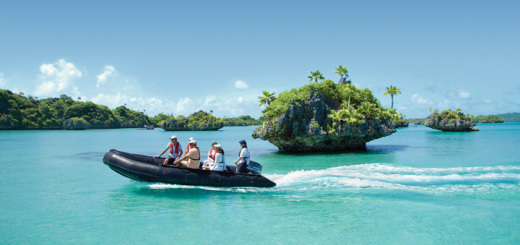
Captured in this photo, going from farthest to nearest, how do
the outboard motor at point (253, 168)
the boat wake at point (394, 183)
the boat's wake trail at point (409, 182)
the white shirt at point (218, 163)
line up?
the outboard motor at point (253, 168) → the white shirt at point (218, 163) → the boat wake at point (394, 183) → the boat's wake trail at point (409, 182)

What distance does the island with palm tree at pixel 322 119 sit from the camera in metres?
28.0

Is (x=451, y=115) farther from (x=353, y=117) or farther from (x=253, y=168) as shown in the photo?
(x=253, y=168)

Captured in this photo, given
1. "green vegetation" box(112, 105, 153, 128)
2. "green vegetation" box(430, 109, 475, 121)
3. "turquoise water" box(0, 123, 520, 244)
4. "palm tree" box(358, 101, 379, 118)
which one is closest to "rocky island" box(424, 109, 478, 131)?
"green vegetation" box(430, 109, 475, 121)

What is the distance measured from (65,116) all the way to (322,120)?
13214 centimetres

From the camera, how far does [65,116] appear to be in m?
132

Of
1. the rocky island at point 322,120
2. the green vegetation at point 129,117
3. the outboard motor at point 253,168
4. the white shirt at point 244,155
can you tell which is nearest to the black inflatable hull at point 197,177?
the white shirt at point 244,155

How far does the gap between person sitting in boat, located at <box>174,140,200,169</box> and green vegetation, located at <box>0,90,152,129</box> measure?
114 metres

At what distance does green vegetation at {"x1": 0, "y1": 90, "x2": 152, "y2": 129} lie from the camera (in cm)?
10506

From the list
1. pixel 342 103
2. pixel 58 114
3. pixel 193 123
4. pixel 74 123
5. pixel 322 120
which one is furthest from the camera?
pixel 58 114

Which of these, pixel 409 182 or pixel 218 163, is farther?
pixel 409 182

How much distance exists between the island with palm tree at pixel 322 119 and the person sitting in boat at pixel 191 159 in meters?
14.8

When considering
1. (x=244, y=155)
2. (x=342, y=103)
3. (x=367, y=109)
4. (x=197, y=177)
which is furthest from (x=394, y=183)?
(x=342, y=103)

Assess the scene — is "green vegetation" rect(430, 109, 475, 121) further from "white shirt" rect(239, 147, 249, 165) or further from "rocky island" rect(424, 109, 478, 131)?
"white shirt" rect(239, 147, 249, 165)

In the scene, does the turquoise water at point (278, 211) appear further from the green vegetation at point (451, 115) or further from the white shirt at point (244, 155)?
the green vegetation at point (451, 115)
